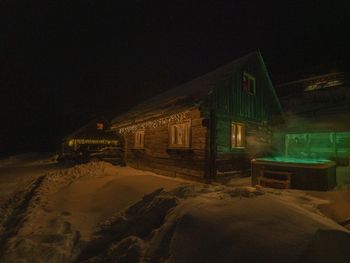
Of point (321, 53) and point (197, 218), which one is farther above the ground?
point (321, 53)

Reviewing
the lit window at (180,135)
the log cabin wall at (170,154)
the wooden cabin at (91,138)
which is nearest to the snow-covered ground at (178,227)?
the log cabin wall at (170,154)

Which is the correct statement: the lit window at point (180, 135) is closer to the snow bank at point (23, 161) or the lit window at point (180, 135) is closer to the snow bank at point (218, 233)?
the snow bank at point (218, 233)

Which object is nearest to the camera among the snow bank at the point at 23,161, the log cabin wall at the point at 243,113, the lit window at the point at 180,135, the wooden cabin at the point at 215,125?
the wooden cabin at the point at 215,125

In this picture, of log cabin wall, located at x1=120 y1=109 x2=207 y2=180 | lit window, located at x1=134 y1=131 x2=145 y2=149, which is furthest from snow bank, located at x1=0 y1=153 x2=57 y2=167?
log cabin wall, located at x1=120 y1=109 x2=207 y2=180

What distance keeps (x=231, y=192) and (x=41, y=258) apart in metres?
4.15

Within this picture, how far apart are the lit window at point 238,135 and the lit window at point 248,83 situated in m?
2.08

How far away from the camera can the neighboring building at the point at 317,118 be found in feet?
53.5

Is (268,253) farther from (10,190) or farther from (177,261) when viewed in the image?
(10,190)

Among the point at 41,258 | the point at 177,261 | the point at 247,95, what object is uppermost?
the point at 247,95

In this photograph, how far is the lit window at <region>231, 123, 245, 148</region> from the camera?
12.5 metres

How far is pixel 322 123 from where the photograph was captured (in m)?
16.4

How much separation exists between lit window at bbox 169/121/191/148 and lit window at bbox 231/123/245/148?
2.35 m

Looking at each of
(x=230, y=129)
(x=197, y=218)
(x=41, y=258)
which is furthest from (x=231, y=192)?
(x=230, y=129)

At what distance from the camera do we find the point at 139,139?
687 inches
